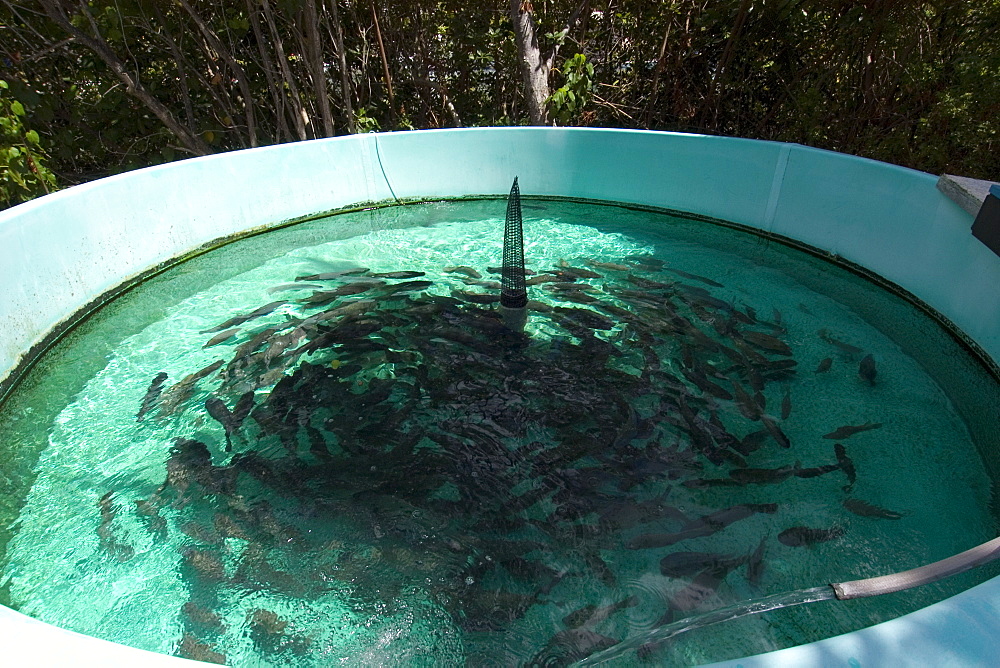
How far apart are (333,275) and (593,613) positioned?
13.9ft

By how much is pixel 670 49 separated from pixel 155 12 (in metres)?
7.14

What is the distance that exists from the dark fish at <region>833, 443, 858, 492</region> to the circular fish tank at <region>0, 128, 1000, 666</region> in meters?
0.03

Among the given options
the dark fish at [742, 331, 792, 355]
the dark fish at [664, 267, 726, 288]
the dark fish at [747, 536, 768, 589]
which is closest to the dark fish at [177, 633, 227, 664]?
the dark fish at [747, 536, 768, 589]

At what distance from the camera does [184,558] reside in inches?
113

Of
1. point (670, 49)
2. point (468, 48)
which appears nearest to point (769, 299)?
point (670, 49)

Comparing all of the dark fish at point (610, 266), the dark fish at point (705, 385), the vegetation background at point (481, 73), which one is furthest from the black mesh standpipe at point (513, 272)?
the vegetation background at point (481, 73)

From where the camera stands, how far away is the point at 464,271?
5.78m

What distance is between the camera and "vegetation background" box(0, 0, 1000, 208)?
6785 millimetres

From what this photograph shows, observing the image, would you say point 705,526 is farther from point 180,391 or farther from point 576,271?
point 180,391

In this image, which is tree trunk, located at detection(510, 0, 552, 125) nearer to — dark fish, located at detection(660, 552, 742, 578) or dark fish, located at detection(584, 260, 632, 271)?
dark fish, located at detection(584, 260, 632, 271)

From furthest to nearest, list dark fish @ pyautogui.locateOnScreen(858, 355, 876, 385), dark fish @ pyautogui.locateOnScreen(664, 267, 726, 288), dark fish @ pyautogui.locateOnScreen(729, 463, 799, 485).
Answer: dark fish @ pyautogui.locateOnScreen(664, 267, 726, 288) < dark fish @ pyautogui.locateOnScreen(858, 355, 876, 385) < dark fish @ pyautogui.locateOnScreen(729, 463, 799, 485)

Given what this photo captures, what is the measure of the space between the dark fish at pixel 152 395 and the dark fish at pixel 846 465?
14.0 ft

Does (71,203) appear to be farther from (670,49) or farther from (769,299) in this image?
(670,49)

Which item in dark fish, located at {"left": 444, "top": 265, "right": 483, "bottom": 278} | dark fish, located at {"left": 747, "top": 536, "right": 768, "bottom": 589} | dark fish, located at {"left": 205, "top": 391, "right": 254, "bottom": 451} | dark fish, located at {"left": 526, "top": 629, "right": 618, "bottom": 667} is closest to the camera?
dark fish, located at {"left": 526, "top": 629, "right": 618, "bottom": 667}
